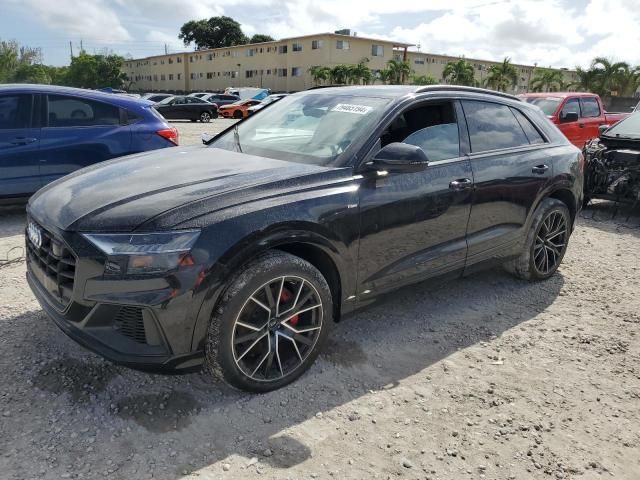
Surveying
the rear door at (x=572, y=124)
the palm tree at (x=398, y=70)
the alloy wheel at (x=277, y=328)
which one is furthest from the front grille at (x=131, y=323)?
the palm tree at (x=398, y=70)

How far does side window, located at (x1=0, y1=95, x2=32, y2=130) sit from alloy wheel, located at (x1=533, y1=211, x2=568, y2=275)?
5607 millimetres

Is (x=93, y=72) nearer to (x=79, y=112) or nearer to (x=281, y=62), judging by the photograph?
(x=281, y=62)

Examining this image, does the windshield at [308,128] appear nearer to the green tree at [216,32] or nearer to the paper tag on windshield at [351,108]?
the paper tag on windshield at [351,108]

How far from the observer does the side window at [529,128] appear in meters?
4.48

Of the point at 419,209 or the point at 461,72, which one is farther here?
the point at 461,72

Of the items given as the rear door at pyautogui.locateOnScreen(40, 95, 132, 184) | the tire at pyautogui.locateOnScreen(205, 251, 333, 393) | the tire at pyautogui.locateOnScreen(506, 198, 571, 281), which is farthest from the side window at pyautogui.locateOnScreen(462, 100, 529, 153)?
the rear door at pyautogui.locateOnScreen(40, 95, 132, 184)

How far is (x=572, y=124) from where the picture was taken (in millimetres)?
11484

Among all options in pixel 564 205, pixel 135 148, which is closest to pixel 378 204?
pixel 564 205

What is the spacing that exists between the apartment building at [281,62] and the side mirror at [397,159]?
55.6m

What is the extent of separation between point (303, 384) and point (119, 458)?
1080mm

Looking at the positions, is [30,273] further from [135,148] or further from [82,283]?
[135,148]

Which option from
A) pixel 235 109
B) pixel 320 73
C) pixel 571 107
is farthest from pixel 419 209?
pixel 320 73

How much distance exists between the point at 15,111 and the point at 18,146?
16.1 inches

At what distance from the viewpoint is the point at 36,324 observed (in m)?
3.56
